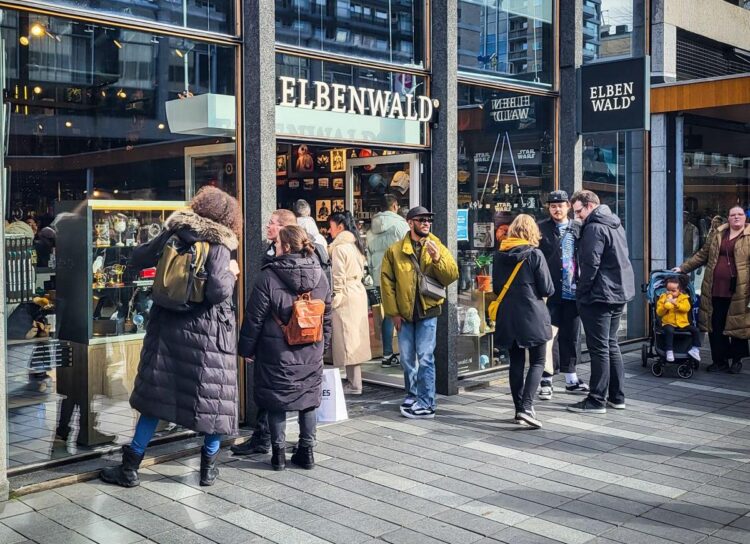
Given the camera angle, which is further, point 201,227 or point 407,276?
point 407,276

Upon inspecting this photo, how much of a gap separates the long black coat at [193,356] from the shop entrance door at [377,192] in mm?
3757

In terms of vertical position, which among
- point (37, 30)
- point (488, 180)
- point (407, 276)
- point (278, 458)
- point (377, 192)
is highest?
point (37, 30)

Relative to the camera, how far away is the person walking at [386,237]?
10.0 metres

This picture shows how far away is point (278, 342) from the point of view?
6184mm

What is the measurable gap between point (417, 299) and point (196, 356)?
2.55 meters

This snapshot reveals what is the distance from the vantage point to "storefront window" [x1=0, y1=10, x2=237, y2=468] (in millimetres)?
6289

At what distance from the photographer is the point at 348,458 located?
6.62 metres

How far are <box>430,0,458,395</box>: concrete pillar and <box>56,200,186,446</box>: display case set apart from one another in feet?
10.2

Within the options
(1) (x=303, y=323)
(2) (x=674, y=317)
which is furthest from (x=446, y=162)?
(1) (x=303, y=323)

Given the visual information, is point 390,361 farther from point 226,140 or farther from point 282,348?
point 282,348

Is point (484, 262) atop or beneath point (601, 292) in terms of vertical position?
atop

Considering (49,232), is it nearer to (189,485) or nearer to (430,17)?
(189,485)

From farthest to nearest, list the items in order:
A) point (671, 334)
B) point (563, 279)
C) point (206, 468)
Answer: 1. point (671, 334)
2. point (563, 279)
3. point (206, 468)

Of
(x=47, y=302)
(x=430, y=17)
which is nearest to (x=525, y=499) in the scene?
(x=47, y=302)
